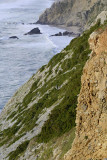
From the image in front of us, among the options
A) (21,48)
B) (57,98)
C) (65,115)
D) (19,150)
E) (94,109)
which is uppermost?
(94,109)

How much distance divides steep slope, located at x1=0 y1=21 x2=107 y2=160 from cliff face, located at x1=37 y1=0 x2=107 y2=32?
3276 inches

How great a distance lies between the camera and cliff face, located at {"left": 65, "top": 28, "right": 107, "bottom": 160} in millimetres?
9625

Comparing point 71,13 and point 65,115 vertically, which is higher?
point 71,13

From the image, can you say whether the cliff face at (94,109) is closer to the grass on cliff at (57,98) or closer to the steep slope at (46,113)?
the steep slope at (46,113)

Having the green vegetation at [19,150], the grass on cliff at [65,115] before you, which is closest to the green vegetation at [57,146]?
the grass on cliff at [65,115]

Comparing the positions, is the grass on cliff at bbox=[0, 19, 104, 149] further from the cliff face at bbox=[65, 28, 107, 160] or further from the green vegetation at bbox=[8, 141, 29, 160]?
the cliff face at bbox=[65, 28, 107, 160]

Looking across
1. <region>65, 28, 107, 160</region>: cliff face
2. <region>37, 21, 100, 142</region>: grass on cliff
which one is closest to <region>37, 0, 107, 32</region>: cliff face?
<region>37, 21, 100, 142</region>: grass on cliff

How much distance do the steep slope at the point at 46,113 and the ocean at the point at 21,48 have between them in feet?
53.9

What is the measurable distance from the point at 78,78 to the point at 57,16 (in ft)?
345

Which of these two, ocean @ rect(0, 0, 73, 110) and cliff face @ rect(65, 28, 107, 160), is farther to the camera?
ocean @ rect(0, 0, 73, 110)

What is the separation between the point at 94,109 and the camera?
10172 mm

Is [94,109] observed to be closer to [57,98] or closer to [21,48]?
[57,98]

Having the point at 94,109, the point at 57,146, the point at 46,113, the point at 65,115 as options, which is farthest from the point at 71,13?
the point at 94,109

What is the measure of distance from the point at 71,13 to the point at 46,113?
10652 cm
